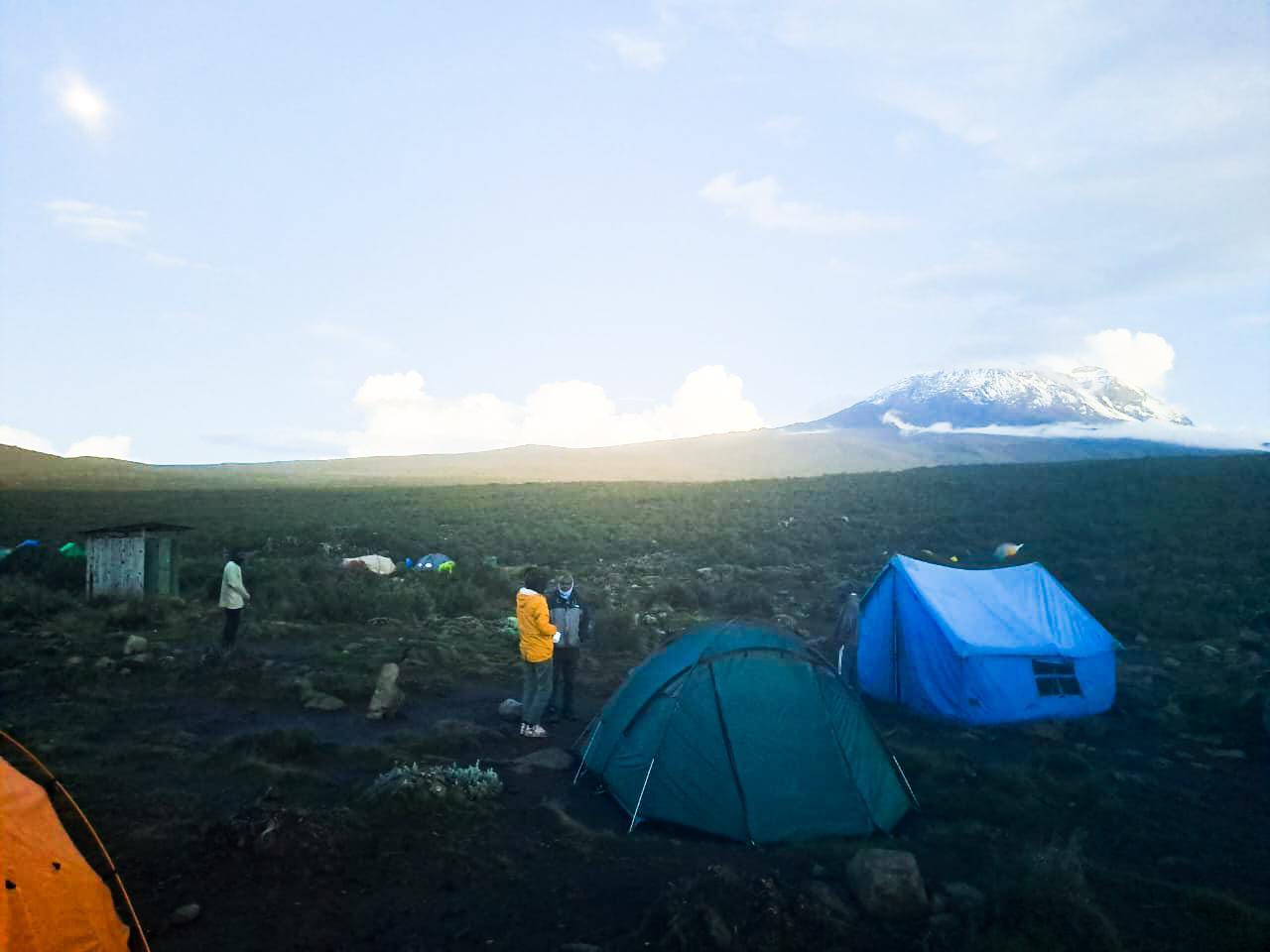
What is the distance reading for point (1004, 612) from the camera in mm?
10977

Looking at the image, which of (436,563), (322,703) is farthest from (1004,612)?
(436,563)

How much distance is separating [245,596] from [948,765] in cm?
976

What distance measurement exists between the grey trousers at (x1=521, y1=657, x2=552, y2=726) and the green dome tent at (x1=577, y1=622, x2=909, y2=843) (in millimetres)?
1787

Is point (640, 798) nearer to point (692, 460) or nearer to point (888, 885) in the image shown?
point (888, 885)

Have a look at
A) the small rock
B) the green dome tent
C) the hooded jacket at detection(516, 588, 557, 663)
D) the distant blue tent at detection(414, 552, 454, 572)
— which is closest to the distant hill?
the distant blue tent at detection(414, 552, 454, 572)

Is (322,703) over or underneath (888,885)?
underneath

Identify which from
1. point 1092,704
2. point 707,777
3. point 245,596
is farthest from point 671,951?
point 245,596

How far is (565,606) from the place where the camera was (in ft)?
31.4

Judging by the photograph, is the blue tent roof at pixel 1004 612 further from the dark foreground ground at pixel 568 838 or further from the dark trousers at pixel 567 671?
the dark trousers at pixel 567 671

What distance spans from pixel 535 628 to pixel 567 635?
86cm

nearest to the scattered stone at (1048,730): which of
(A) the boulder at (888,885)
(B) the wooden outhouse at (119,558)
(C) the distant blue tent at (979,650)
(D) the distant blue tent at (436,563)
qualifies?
(C) the distant blue tent at (979,650)

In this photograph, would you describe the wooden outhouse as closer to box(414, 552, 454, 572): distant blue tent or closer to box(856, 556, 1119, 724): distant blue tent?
box(414, 552, 454, 572): distant blue tent

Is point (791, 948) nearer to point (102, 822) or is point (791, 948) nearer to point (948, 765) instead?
point (948, 765)

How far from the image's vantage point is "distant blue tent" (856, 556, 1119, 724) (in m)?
10.1
